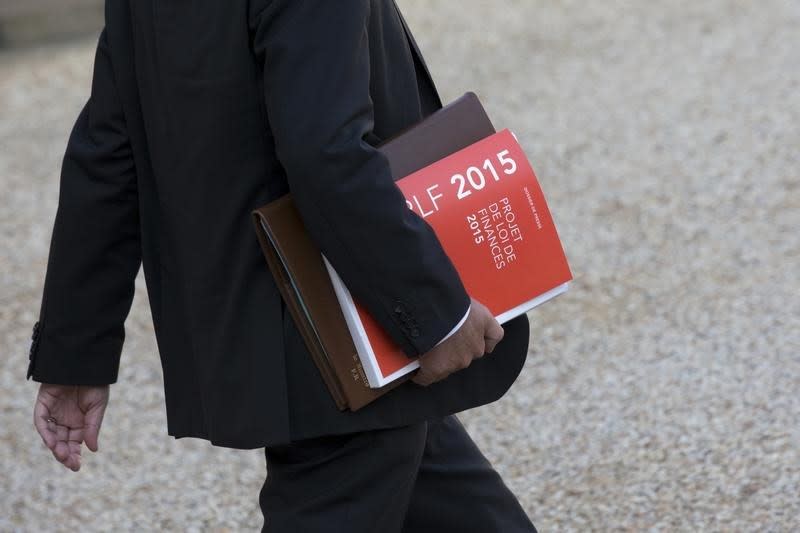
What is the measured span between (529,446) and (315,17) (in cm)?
202

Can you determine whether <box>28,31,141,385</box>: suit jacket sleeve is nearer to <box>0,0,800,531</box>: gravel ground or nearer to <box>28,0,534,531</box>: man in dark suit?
<box>28,0,534,531</box>: man in dark suit

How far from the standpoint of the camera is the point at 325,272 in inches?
70.1

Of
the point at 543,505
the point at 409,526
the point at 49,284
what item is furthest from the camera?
the point at 543,505

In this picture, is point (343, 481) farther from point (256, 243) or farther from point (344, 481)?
point (256, 243)

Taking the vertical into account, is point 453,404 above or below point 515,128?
above

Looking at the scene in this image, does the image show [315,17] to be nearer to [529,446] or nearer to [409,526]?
[409,526]

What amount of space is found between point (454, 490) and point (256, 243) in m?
0.68

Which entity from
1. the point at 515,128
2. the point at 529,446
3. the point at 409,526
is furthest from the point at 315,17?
the point at 515,128

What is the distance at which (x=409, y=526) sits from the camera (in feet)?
7.25

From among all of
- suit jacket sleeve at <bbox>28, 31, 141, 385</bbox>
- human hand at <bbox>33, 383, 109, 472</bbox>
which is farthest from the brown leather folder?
human hand at <bbox>33, 383, 109, 472</bbox>

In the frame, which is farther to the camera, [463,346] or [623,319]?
[623,319]

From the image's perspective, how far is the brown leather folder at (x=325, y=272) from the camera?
174 cm

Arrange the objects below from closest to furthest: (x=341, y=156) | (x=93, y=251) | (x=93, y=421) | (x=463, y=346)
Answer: (x=341, y=156) < (x=463, y=346) < (x=93, y=251) < (x=93, y=421)

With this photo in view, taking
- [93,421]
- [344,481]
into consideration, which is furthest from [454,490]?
[93,421]
